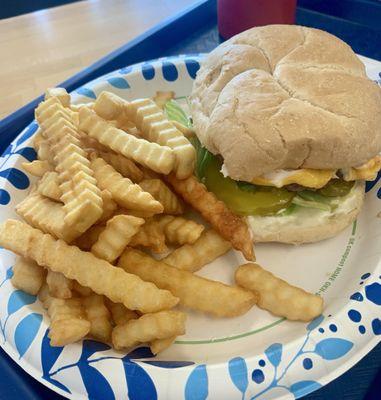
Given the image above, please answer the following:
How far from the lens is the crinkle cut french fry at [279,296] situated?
4.90 feet

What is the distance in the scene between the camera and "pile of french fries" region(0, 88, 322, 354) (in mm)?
1337

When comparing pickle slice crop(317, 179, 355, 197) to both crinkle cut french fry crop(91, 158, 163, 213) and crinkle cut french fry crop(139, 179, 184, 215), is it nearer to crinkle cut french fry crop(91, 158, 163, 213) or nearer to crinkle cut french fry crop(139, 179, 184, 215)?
crinkle cut french fry crop(139, 179, 184, 215)

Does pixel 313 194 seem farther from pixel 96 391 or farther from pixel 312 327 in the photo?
pixel 96 391

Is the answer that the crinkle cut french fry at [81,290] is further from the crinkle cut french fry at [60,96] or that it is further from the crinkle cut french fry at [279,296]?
the crinkle cut french fry at [60,96]

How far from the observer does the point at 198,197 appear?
5.47ft

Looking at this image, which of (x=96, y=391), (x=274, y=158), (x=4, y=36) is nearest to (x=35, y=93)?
(x=4, y=36)

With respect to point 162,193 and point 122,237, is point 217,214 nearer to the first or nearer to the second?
point 162,193

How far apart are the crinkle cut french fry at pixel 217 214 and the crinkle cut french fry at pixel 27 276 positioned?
22.0 inches

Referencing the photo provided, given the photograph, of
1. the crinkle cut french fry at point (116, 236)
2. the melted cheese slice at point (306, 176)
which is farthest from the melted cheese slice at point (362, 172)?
the crinkle cut french fry at point (116, 236)

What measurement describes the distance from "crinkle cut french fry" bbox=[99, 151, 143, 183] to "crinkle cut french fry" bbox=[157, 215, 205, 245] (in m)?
0.18

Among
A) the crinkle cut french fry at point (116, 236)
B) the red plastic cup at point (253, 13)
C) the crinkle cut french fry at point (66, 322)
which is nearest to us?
the crinkle cut french fry at point (66, 322)

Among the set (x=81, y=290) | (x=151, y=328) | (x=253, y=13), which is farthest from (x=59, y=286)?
(x=253, y=13)

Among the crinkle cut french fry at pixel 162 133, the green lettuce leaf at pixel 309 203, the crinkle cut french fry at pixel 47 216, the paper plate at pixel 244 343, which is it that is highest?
the crinkle cut french fry at pixel 162 133

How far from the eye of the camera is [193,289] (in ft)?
4.75
